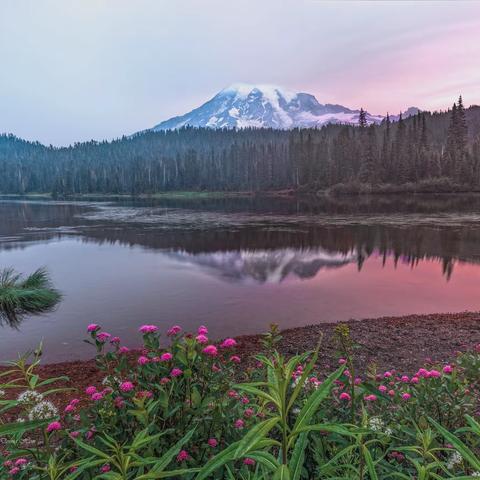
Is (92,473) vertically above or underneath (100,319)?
above

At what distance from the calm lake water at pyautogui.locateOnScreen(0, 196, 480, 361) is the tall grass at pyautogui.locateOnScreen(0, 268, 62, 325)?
71 centimetres

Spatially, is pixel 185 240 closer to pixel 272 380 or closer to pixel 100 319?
pixel 100 319

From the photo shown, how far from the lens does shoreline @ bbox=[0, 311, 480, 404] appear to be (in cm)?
956

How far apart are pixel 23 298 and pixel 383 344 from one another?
15.2 metres

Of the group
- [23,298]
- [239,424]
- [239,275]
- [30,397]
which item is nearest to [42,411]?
[30,397]

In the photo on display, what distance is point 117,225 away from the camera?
49938mm

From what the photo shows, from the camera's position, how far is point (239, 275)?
22938mm

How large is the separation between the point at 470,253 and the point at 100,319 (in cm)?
2405

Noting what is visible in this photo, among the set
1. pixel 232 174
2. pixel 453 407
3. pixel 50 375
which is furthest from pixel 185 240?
pixel 232 174

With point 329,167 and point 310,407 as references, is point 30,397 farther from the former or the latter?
point 329,167

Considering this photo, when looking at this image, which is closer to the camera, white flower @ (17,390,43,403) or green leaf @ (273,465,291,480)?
green leaf @ (273,465,291,480)

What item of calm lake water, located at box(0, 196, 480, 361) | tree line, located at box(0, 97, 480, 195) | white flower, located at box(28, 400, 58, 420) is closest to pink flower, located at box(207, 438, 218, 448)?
white flower, located at box(28, 400, 58, 420)

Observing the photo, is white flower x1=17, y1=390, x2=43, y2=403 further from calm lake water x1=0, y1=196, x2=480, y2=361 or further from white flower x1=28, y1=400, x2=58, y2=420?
calm lake water x1=0, y1=196, x2=480, y2=361

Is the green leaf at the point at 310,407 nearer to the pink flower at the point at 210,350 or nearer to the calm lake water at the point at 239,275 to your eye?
the pink flower at the point at 210,350
